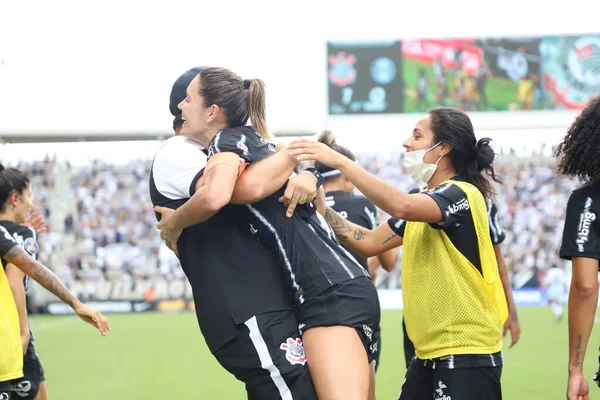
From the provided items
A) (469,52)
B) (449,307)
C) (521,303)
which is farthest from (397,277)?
(449,307)

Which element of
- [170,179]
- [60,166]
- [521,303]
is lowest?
[521,303]

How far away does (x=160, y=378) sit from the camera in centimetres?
1020

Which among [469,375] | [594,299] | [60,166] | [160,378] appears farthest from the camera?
[60,166]

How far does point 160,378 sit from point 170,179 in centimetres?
732

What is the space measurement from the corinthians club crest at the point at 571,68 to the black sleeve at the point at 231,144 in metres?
24.3

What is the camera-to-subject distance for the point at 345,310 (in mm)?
3264

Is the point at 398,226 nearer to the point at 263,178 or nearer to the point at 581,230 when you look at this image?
the point at 581,230

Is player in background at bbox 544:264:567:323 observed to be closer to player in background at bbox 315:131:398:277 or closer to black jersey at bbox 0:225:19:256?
player in background at bbox 315:131:398:277

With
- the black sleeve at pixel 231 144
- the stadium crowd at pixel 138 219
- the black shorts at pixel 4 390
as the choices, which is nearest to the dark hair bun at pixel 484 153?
the black sleeve at pixel 231 144

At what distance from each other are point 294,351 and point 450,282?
112cm

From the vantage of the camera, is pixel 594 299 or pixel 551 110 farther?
pixel 551 110

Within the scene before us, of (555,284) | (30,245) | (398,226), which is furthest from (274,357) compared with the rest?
(555,284)

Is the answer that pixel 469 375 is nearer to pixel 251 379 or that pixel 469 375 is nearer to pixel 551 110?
pixel 251 379

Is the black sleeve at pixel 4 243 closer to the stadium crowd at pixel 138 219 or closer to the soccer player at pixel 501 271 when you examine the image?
the soccer player at pixel 501 271
